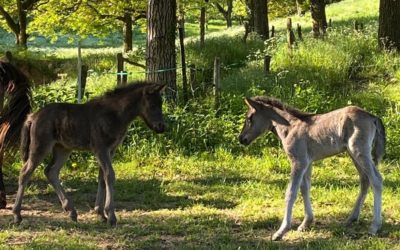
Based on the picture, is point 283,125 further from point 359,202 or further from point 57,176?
point 57,176

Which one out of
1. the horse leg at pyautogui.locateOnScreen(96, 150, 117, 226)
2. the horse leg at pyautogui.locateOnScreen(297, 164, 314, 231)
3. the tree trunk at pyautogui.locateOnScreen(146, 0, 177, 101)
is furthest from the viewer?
the tree trunk at pyautogui.locateOnScreen(146, 0, 177, 101)

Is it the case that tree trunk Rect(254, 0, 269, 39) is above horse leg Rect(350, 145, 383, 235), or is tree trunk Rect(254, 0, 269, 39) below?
above

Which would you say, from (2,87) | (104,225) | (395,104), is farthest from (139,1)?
(104,225)

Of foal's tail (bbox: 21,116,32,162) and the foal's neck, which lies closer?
the foal's neck

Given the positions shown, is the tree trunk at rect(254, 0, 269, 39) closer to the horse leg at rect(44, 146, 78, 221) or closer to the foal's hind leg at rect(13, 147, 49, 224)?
the horse leg at rect(44, 146, 78, 221)

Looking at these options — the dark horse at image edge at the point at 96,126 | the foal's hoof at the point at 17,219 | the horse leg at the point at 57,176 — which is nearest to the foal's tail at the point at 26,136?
the dark horse at image edge at the point at 96,126

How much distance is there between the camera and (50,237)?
633cm

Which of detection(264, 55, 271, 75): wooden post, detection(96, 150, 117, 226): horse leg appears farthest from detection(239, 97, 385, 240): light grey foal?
detection(264, 55, 271, 75): wooden post

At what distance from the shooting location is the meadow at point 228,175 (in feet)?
21.0

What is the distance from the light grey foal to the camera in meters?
6.32

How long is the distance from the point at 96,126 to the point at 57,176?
0.99 metres

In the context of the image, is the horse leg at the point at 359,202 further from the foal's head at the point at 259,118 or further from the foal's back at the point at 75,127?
the foal's back at the point at 75,127

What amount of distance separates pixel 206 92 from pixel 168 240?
6.60 metres

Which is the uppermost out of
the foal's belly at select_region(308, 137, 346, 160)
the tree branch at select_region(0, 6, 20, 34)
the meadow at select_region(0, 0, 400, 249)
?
the tree branch at select_region(0, 6, 20, 34)
